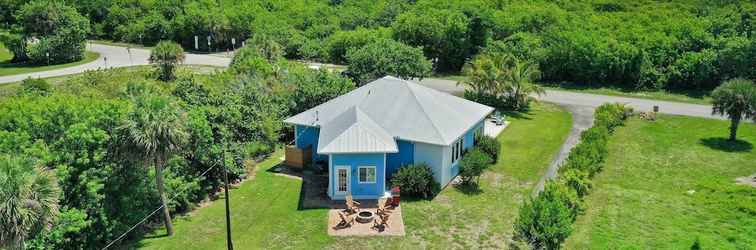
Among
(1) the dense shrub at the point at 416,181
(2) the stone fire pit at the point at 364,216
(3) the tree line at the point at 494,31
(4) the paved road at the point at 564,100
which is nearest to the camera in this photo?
(2) the stone fire pit at the point at 364,216

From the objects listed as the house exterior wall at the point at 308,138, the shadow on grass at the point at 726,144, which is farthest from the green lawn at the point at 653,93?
the house exterior wall at the point at 308,138

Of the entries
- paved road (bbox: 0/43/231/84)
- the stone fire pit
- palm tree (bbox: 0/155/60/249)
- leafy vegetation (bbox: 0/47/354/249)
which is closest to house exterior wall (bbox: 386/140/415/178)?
the stone fire pit

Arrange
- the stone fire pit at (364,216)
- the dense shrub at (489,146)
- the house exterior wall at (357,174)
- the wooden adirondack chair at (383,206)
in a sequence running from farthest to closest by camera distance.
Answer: the dense shrub at (489,146), the house exterior wall at (357,174), the stone fire pit at (364,216), the wooden adirondack chair at (383,206)

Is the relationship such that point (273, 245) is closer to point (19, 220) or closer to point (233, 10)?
point (19, 220)

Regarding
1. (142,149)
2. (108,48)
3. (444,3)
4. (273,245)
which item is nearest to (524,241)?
(273,245)

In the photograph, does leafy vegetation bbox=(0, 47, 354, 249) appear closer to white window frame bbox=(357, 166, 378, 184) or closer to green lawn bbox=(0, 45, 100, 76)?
white window frame bbox=(357, 166, 378, 184)

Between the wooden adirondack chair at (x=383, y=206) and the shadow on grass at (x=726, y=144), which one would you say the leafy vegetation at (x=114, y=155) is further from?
the shadow on grass at (x=726, y=144)
